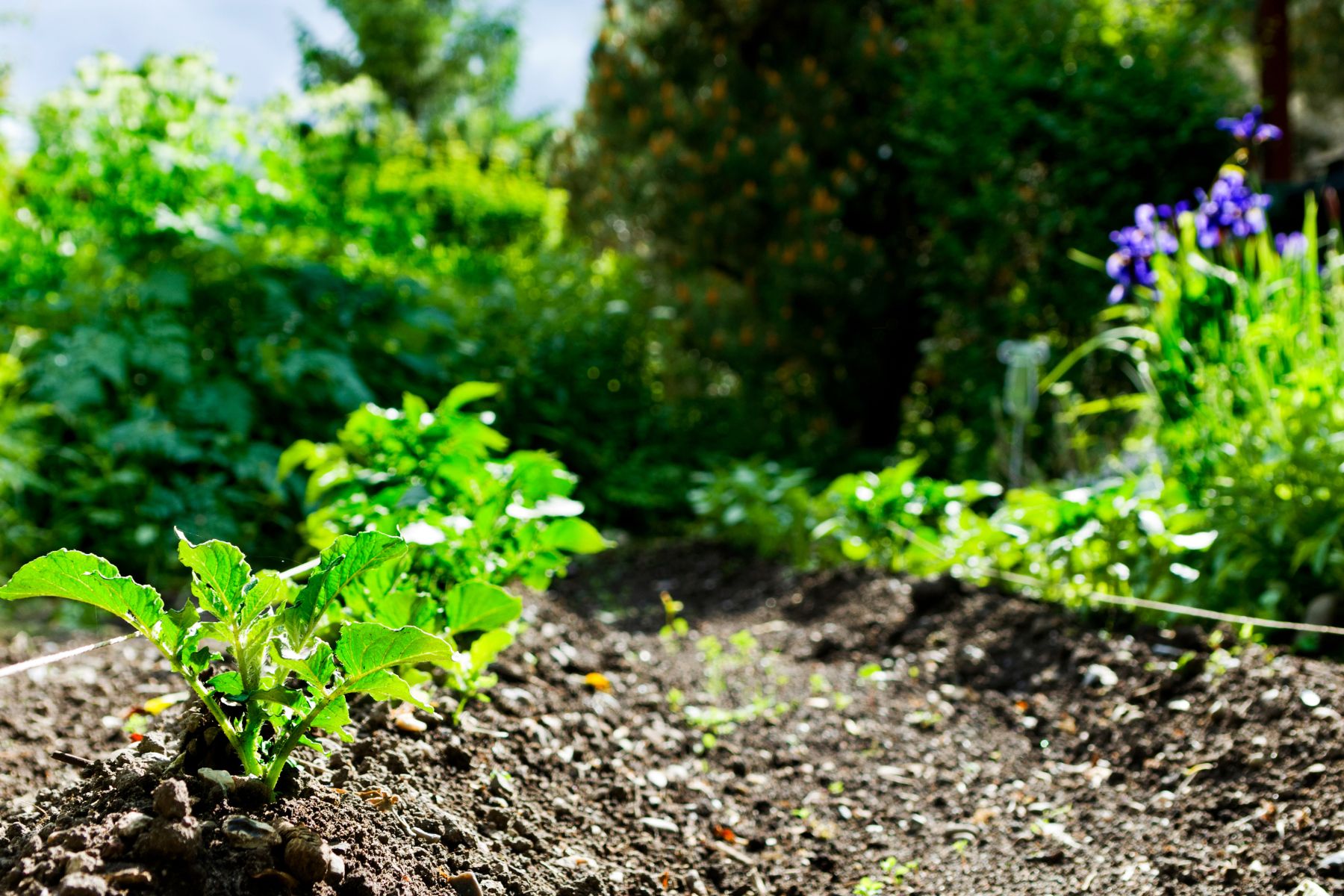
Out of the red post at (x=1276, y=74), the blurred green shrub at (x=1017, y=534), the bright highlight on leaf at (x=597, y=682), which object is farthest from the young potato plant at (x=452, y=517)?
the red post at (x=1276, y=74)

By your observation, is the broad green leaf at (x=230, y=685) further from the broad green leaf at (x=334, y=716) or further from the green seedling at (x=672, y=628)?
the green seedling at (x=672, y=628)

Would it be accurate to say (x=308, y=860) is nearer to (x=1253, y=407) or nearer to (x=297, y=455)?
(x=297, y=455)

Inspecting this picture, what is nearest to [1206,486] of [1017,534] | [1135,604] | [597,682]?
[1017,534]

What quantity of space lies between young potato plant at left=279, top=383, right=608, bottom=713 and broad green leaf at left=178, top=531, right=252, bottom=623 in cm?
35

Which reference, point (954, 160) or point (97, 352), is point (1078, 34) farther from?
point (97, 352)

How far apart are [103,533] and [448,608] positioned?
124 inches

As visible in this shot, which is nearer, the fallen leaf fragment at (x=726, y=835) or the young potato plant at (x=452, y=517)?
the young potato plant at (x=452, y=517)

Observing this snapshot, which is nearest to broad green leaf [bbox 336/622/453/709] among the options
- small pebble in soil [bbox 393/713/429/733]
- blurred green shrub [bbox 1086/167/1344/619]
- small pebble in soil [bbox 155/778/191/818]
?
small pebble in soil [bbox 155/778/191/818]

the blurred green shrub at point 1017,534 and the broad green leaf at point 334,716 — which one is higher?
the broad green leaf at point 334,716

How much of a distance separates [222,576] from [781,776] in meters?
1.39

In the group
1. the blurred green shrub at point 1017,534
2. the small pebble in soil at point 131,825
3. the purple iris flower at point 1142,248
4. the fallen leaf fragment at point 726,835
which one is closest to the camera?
the small pebble in soil at point 131,825

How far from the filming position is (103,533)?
420 centimetres

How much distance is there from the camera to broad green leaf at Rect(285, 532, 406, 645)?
4.28 feet

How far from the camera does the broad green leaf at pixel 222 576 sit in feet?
4.18
